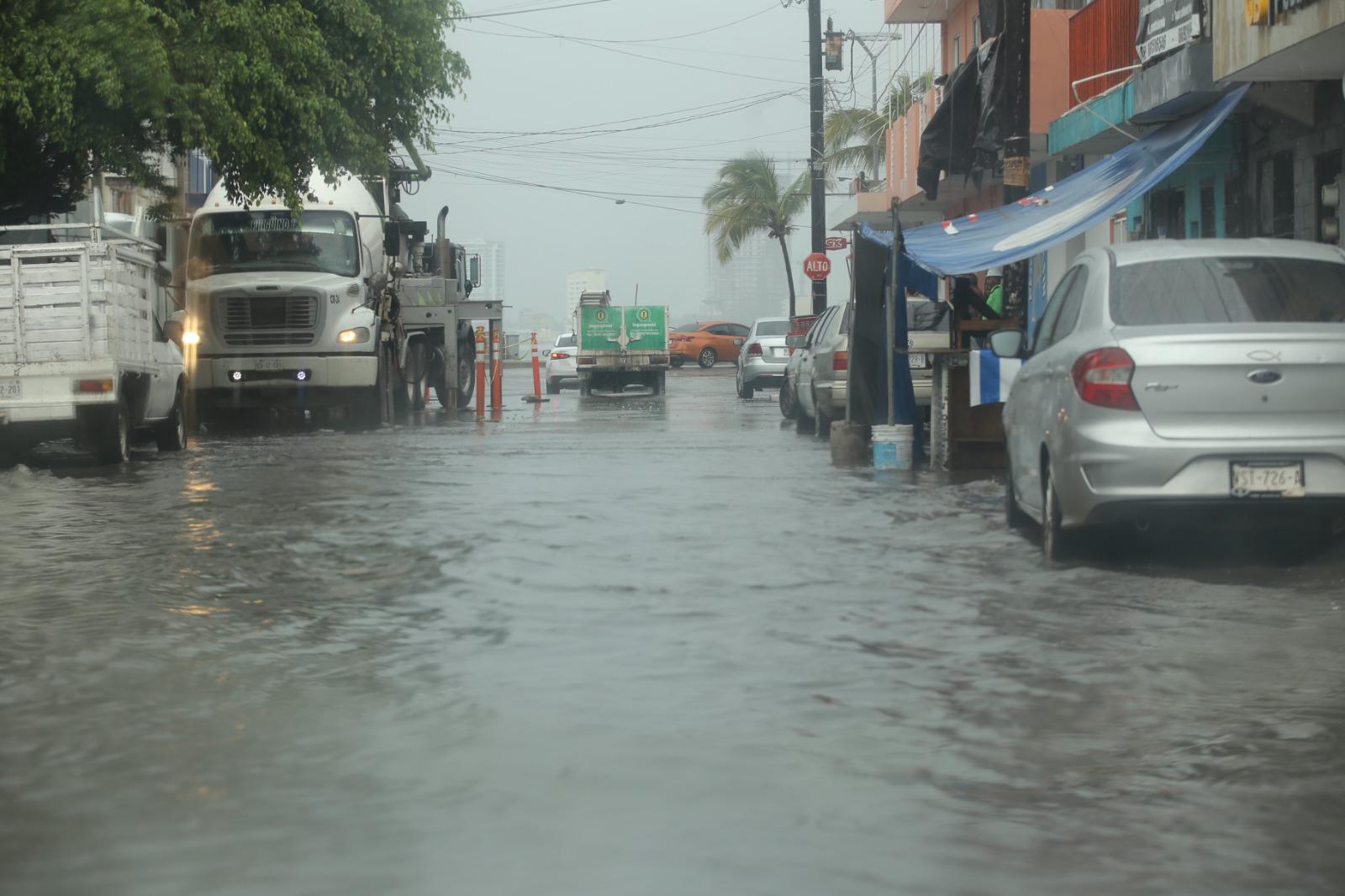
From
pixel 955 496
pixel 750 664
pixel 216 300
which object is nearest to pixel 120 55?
pixel 216 300

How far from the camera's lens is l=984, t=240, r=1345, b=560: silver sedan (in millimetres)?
9484

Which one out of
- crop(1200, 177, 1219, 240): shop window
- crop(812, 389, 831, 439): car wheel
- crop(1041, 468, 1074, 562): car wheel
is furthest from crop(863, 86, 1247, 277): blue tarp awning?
crop(1041, 468, 1074, 562): car wheel

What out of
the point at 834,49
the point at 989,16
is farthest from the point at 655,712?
the point at 834,49

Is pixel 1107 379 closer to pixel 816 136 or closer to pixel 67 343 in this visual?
pixel 67 343

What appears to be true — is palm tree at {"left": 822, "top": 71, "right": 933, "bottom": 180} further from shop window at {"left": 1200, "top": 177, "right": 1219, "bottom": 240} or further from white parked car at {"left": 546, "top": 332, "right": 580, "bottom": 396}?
shop window at {"left": 1200, "top": 177, "right": 1219, "bottom": 240}

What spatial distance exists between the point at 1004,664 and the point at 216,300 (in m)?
21.4

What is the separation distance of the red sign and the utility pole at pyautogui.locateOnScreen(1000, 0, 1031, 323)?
91.0 feet

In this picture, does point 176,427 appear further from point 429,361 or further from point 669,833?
point 669,833

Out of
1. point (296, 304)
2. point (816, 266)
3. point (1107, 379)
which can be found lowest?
point (1107, 379)

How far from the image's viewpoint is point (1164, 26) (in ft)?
64.7

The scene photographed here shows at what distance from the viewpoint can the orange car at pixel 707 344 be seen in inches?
2596

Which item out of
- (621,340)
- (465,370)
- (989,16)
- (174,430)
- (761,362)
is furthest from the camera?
(621,340)

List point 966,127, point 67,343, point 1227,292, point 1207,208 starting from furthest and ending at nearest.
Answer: point 966,127, point 1207,208, point 67,343, point 1227,292

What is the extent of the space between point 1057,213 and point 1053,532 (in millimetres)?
7532
